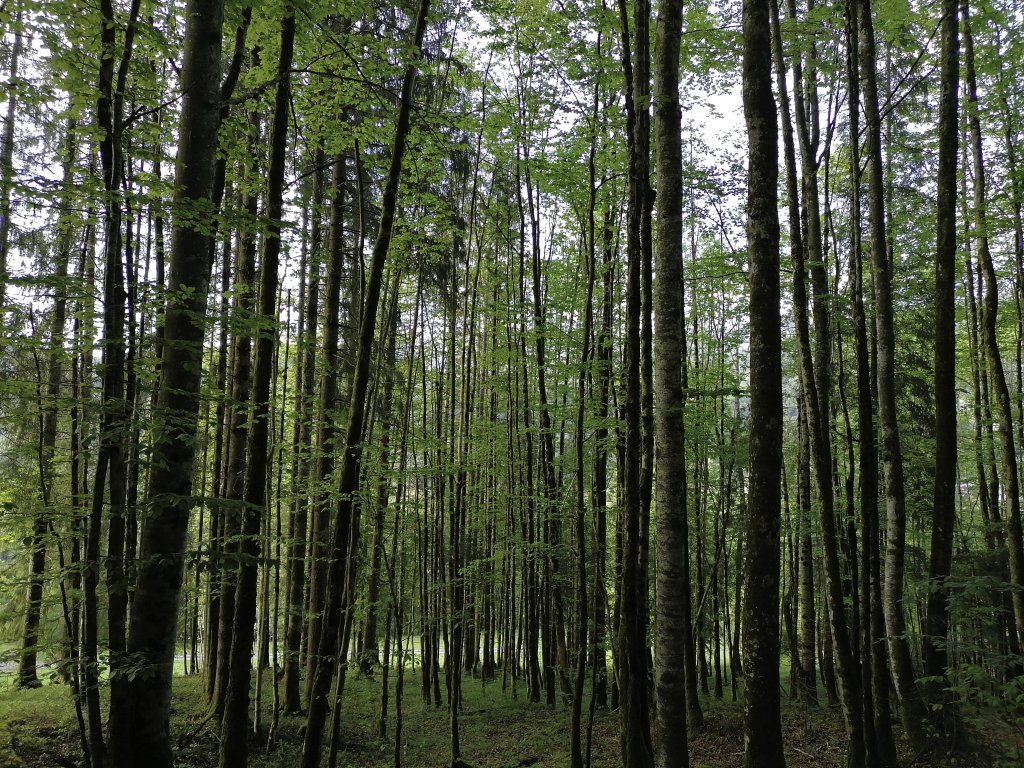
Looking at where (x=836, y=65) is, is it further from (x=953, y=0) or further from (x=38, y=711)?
(x=38, y=711)

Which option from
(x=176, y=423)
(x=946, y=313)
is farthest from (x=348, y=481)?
(x=946, y=313)

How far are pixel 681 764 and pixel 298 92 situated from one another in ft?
29.8

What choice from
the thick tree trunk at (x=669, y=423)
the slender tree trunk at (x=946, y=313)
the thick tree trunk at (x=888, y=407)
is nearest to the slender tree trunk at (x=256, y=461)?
the thick tree trunk at (x=669, y=423)

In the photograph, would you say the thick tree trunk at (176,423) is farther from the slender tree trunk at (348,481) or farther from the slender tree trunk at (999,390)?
the slender tree trunk at (999,390)

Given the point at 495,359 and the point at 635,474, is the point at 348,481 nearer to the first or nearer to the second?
the point at 635,474

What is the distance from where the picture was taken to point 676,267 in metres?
5.95

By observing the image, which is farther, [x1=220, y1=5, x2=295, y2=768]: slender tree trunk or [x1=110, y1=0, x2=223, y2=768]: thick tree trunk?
[x1=220, y1=5, x2=295, y2=768]: slender tree trunk

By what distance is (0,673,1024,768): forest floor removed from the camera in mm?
8188

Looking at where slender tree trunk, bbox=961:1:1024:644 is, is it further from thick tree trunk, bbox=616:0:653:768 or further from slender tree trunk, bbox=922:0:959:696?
thick tree trunk, bbox=616:0:653:768

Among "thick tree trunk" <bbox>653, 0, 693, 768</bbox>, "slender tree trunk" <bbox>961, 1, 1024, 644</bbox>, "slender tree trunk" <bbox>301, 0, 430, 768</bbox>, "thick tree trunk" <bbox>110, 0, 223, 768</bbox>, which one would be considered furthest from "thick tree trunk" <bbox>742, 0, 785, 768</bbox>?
"slender tree trunk" <bbox>961, 1, 1024, 644</bbox>

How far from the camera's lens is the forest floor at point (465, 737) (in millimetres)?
8188

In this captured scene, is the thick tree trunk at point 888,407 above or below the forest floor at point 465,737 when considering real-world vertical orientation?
above

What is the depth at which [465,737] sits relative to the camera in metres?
11.8

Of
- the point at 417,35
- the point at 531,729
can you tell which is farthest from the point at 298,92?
the point at 531,729
